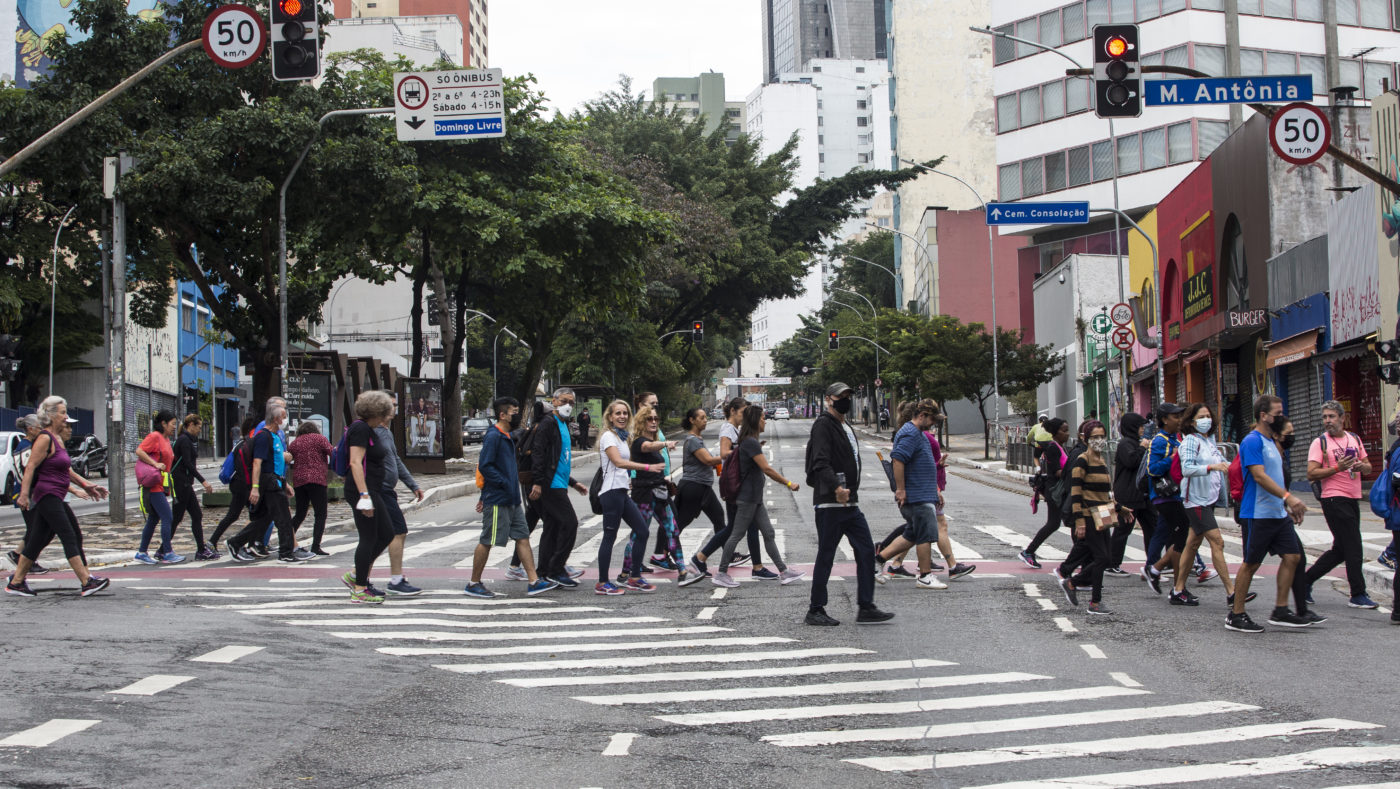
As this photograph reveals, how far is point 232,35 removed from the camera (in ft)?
44.1

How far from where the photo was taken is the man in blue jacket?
443 inches

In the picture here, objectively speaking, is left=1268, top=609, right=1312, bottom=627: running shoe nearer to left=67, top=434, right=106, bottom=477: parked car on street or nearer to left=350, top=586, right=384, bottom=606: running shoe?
left=350, top=586, right=384, bottom=606: running shoe

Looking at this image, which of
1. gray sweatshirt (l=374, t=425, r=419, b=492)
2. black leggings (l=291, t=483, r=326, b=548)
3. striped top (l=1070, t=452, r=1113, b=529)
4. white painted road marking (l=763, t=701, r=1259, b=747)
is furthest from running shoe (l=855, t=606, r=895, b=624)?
black leggings (l=291, t=483, r=326, b=548)

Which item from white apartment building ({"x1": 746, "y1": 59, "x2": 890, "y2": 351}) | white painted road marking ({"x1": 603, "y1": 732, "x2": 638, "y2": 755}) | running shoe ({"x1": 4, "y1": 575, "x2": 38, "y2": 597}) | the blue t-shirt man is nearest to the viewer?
white painted road marking ({"x1": 603, "y1": 732, "x2": 638, "y2": 755})

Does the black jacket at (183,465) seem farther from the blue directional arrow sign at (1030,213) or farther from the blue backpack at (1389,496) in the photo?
the blue directional arrow sign at (1030,213)

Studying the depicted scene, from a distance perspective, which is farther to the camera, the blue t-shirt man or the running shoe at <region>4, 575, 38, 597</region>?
the running shoe at <region>4, 575, 38, 597</region>

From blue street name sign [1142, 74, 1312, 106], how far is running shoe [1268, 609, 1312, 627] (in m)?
6.90

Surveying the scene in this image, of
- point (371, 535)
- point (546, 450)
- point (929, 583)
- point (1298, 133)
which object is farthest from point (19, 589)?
point (1298, 133)

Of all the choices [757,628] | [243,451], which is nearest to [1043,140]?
[243,451]

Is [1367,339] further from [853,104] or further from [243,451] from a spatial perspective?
[853,104]

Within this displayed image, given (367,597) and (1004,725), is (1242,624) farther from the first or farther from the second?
(367,597)

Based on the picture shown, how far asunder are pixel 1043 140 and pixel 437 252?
31.0 metres

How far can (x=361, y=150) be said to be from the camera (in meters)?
25.0

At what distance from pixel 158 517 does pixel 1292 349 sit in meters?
20.6
